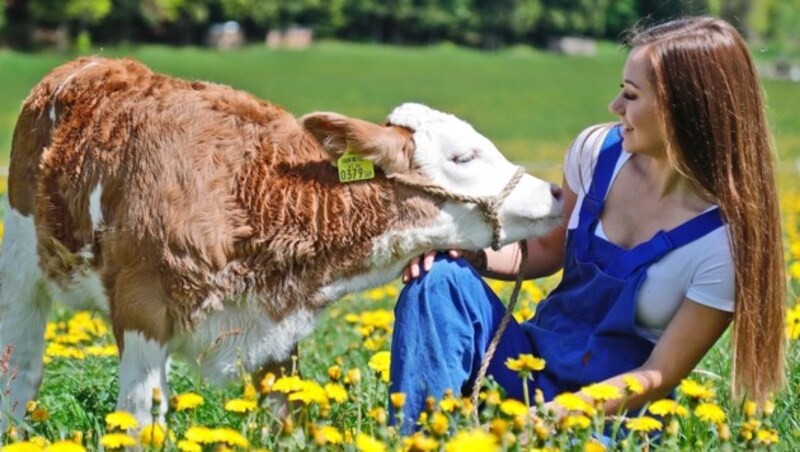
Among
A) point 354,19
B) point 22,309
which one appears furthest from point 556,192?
point 354,19

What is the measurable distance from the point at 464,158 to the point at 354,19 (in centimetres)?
7493

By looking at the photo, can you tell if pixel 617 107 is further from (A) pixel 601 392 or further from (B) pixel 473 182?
(A) pixel 601 392

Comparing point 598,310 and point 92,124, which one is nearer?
point 598,310

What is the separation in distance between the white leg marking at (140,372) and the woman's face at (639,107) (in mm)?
1692

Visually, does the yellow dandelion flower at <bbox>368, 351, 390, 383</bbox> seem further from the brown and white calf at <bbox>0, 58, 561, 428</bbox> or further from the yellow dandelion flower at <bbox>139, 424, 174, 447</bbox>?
the yellow dandelion flower at <bbox>139, 424, 174, 447</bbox>

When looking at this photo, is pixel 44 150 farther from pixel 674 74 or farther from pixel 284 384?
pixel 674 74

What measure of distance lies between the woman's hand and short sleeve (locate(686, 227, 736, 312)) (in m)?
0.83

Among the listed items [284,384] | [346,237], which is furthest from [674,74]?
[284,384]

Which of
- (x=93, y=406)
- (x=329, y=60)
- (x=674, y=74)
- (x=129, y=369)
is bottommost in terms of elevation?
(x=329, y=60)

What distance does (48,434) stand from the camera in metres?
4.24

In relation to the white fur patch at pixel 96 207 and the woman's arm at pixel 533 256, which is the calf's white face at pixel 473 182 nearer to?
the woman's arm at pixel 533 256

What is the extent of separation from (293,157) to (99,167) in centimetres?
71

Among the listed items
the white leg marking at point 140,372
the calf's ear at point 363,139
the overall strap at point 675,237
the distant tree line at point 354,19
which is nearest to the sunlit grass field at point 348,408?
the white leg marking at point 140,372

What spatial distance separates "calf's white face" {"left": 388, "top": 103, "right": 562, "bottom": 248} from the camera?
4262mm
